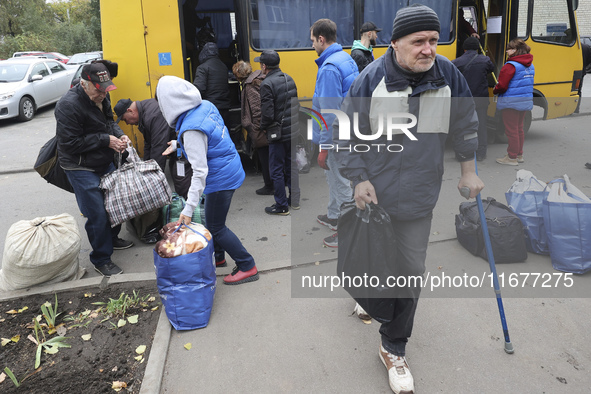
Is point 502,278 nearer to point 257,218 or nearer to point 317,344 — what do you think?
point 317,344

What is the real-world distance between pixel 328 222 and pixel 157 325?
2334mm

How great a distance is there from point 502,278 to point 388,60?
2341 mm

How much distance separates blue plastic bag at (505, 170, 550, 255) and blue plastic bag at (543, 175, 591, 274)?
0.16 meters

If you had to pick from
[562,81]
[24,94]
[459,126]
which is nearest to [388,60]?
[459,126]

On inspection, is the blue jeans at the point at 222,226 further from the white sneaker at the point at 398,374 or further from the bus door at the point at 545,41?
→ the bus door at the point at 545,41

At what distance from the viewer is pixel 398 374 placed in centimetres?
270

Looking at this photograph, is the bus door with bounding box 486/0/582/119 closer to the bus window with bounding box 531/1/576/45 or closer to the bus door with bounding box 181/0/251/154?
the bus window with bounding box 531/1/576/45

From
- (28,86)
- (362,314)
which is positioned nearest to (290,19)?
(362,314)

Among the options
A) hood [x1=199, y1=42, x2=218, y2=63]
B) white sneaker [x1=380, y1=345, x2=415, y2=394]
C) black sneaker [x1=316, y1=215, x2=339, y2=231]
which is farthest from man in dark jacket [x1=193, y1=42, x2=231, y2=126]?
white sneaker [x1=380, y1=345, x2=415, y2=394]

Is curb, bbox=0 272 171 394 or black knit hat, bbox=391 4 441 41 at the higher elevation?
black knit hat, bbox=391 4 441 41

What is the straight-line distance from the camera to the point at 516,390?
265 cm

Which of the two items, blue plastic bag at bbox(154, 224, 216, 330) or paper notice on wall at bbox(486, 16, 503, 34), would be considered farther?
paper notice on wall at bbox(486, 16, 503, 34)

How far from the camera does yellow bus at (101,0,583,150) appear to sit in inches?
234

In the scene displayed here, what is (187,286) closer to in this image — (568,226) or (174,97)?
(174,97)
